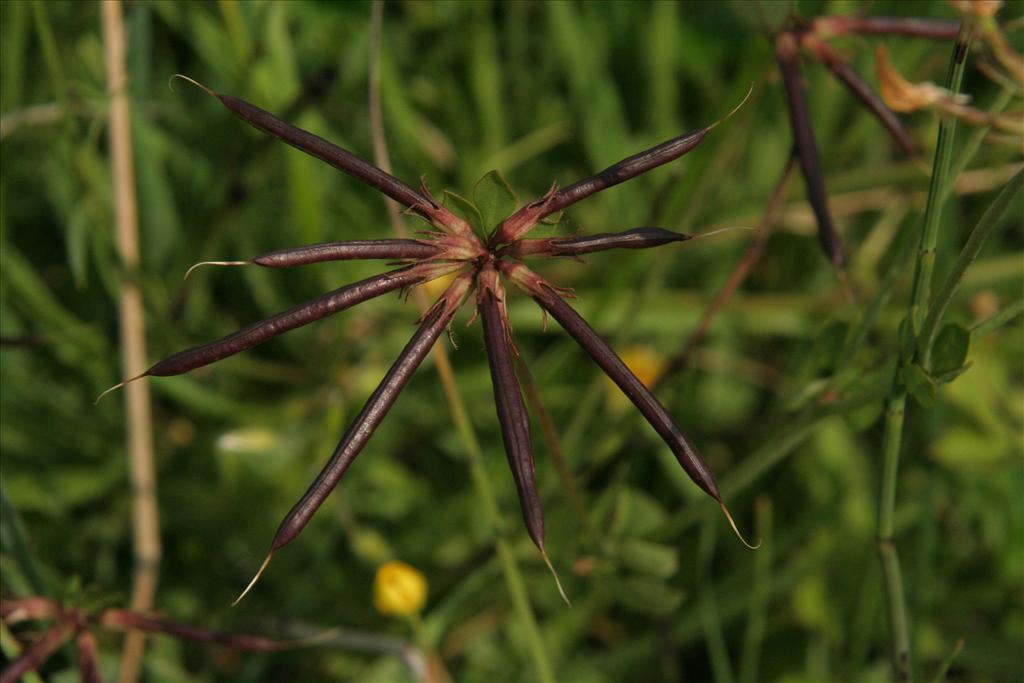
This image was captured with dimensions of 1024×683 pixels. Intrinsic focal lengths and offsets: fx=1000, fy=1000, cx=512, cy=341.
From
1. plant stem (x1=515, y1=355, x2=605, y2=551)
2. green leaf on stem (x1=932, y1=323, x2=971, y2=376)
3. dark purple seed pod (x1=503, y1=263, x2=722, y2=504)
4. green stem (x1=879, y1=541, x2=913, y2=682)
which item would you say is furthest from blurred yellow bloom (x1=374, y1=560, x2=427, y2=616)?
green leaf on stem (x1=932, y1=323, x2=971, y2=376)

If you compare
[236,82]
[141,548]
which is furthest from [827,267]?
[141,548]

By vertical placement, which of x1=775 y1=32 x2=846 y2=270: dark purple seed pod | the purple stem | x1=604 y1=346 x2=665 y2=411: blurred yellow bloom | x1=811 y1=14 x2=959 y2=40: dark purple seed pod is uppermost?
x1=604 y1=346 x2=665 y2=411: blurred yellow bloom

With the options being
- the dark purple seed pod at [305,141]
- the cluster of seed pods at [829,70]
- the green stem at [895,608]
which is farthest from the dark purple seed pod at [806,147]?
the dark purple seed pod at [305,141]

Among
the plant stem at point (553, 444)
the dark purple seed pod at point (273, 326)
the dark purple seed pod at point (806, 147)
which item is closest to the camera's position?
the dark purple seed pod at point (273, 326)

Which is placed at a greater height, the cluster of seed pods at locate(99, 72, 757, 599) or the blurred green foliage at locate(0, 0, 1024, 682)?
the blurred green foliage at locate(0, 0, 1024, 682)

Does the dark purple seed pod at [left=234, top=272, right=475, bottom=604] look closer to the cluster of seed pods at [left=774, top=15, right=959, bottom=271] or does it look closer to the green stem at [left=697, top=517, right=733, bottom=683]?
the cluster of seed pods at [left=774, top=15, right=959, bottom=271]

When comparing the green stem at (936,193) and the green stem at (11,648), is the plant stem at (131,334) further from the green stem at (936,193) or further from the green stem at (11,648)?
the green stem at (936,193)

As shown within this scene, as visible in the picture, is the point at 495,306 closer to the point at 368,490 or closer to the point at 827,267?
the point at 368,490
